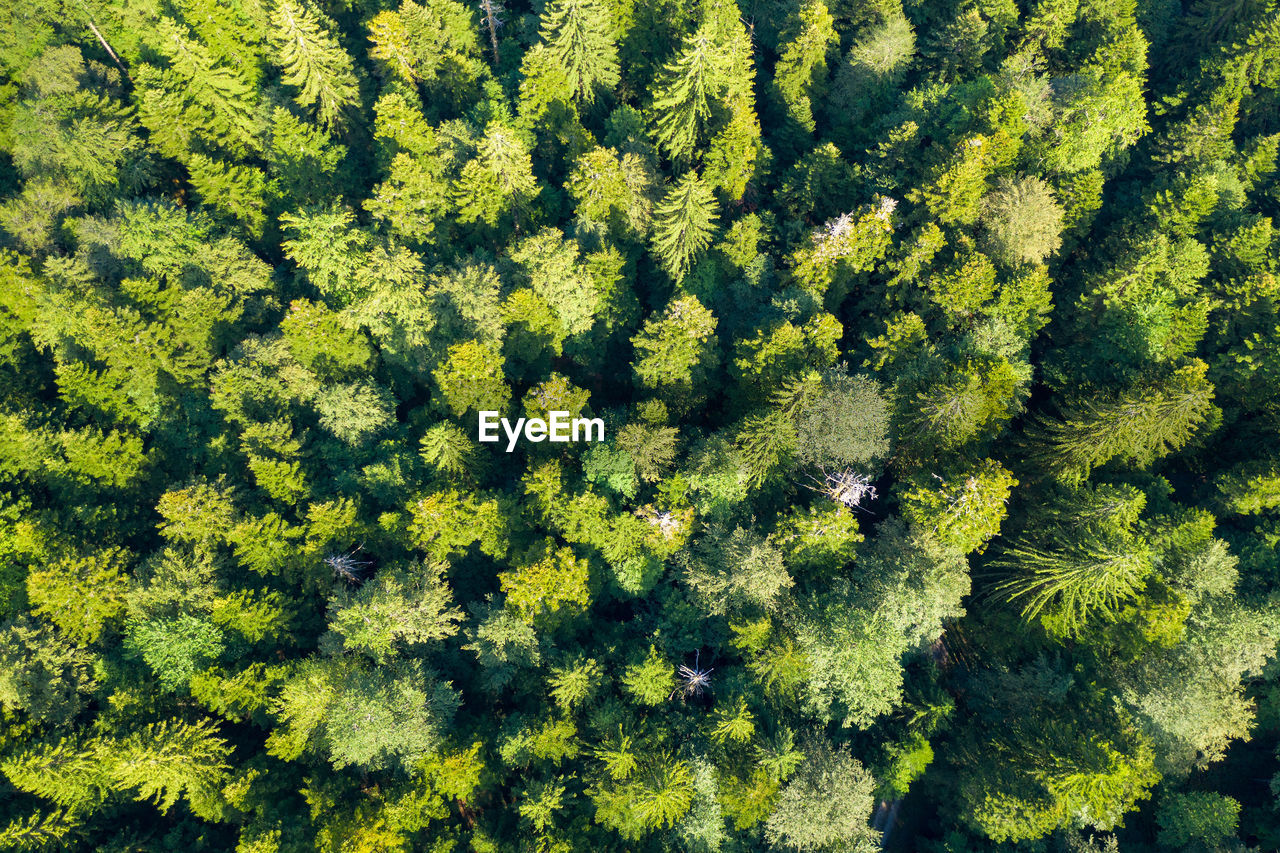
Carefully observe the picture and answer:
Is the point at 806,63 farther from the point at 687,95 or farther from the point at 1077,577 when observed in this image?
the point at 1077,577

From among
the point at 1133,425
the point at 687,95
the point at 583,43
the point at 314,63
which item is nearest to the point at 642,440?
the point at 687,95

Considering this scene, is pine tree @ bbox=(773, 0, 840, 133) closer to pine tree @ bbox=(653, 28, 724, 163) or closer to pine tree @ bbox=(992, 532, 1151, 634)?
pine tree @ bbox=(653, 28, 724, 163)

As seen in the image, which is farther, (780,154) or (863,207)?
(780,154)

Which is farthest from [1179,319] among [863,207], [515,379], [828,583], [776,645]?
[515,379]

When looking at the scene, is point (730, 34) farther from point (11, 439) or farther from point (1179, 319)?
point (11, 439)

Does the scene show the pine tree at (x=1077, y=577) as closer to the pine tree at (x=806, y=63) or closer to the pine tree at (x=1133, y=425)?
the pine tree at (x=1133, y=425)

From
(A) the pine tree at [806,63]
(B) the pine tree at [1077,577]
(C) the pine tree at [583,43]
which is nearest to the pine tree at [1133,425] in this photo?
(B) the pine tree at [1077,577]
